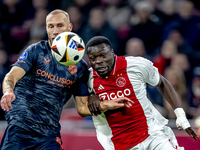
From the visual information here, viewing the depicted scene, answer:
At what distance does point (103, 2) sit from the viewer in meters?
8.00

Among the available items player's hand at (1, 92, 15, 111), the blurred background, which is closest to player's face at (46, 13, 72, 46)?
player's hand at (1, 92, 15, 111)

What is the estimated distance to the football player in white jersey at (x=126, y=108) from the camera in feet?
11.7

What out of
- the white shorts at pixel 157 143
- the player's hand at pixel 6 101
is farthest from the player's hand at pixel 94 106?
the player's hand at pixel 6 101

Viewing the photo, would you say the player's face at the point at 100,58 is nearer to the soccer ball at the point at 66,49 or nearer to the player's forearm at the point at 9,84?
the soccer ball at the point at 66,49

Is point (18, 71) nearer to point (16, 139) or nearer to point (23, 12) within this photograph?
point (16, 139)

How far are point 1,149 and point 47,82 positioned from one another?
35.2 inches

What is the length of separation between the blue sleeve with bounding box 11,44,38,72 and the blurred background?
6.54ft

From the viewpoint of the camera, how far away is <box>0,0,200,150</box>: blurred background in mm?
5355

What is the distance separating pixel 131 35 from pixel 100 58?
3.36 meters

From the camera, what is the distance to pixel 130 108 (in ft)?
11.9

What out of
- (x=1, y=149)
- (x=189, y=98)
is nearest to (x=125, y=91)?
(x=1, y=149)

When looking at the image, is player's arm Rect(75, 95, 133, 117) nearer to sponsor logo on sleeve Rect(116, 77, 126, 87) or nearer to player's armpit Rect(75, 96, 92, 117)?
player's armpit Rect(75, 96, 92, 117)

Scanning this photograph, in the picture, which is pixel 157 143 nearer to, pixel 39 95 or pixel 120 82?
pixel 120 82

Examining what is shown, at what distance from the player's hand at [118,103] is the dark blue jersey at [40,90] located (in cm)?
51
